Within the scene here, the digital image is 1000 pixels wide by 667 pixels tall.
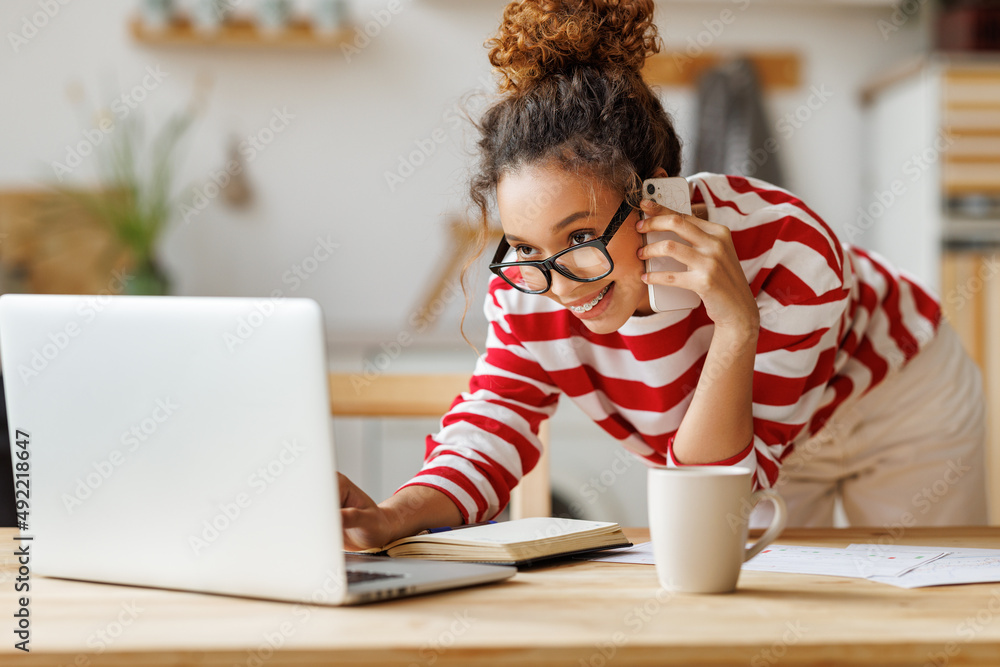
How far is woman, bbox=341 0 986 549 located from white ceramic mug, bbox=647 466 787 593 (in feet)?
0.80

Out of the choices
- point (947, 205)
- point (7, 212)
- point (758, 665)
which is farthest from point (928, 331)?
point (7, 212)

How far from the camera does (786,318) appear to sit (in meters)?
1.00

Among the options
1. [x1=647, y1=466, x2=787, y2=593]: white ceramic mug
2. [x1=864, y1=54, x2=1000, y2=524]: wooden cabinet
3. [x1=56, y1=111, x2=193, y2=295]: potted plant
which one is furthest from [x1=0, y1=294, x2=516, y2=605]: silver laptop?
[x1=864, y1=54, x2=1000, y2=524]: wooden cabinet

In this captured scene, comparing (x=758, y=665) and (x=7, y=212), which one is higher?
(x=7, y=212)

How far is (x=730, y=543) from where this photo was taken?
0.71 meters

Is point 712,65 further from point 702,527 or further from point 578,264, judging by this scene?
point 702,527

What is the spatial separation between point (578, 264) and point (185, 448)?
0.43 meters

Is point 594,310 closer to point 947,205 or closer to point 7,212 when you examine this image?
point 947,205

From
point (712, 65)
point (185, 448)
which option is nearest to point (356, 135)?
point (712, 65)

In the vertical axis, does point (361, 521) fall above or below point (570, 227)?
below

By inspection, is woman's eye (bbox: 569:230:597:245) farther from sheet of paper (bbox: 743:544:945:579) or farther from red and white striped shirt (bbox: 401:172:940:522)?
sheet of paper (bbox: 743:544:945:579)

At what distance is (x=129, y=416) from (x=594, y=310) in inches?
19.0

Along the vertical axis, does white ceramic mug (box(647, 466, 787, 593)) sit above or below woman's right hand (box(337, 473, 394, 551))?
above

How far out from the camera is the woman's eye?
948 millimetres
